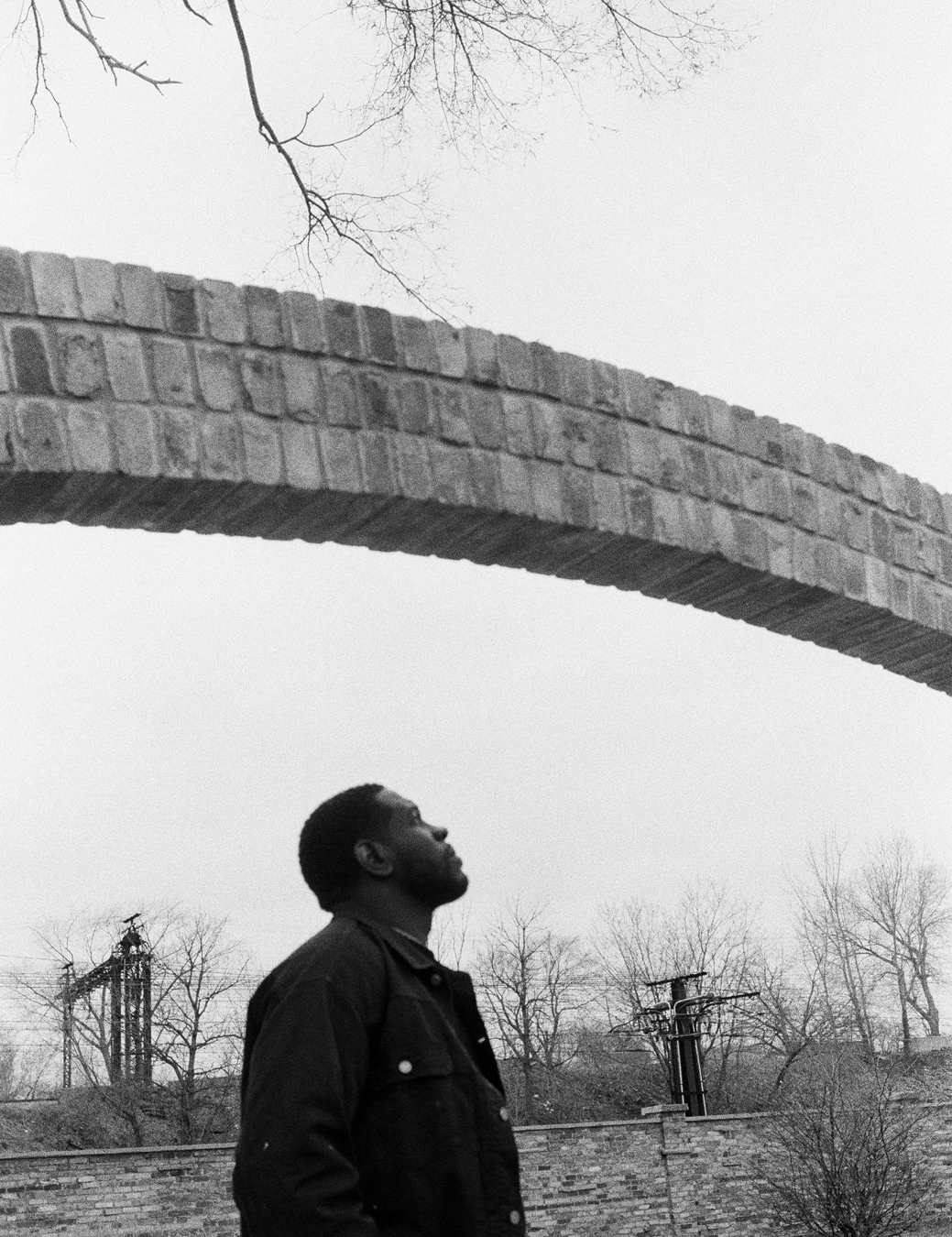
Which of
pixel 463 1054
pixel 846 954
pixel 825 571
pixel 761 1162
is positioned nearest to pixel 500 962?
pixel 846 954

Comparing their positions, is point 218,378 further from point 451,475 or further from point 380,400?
point 451,475

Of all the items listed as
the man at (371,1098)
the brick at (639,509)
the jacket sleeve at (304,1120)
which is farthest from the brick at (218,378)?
the jacket sleeve at (304,1120)

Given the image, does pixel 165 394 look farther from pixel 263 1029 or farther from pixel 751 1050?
pixel 751 1050

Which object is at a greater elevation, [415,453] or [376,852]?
[415,453]

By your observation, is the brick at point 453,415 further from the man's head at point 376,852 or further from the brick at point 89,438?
the man's head at point 376,852

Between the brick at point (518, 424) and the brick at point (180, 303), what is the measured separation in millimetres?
796

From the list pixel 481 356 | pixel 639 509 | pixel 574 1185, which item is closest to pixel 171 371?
pixel 481 356

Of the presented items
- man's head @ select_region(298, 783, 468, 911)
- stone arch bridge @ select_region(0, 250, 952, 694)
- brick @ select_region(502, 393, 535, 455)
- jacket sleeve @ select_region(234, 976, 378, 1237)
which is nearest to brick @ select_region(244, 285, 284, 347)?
stone arch bridge @ select_region(0, 250, 952, 694)

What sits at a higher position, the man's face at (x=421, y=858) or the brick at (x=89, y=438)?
the brick at (x=89, y=438)

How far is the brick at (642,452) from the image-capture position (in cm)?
382

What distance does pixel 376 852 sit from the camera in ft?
6.81

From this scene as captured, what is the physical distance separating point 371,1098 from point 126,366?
70.7 inches

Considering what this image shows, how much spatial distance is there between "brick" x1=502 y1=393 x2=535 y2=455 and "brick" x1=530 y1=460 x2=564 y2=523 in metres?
0.04

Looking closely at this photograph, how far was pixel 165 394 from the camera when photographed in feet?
10.2
